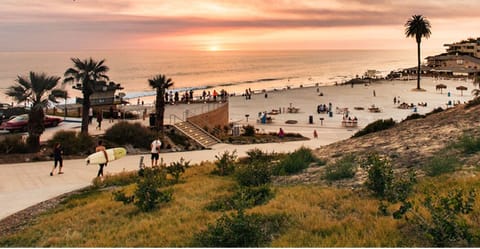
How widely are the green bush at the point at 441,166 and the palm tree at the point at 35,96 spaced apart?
53.1 feet

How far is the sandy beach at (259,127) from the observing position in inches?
516

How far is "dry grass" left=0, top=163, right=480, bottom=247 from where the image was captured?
20.1ft

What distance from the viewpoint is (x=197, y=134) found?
78.0 ft

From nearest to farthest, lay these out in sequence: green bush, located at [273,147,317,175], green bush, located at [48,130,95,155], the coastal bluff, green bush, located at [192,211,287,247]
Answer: green bush, located at [192,211,287,247], the coastal bluff, green bush, located at [273,147,317,175], green bush, located at [48,130,95,155]

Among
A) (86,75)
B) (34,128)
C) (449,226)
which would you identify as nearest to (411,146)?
(449,226)

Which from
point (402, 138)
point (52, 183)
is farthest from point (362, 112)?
point (52, 183)

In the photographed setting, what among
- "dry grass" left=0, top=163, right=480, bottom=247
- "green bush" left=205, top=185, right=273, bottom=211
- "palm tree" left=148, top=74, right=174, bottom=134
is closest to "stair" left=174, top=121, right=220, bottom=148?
"palm tree" left=148, top=74, right=174, bottom=134

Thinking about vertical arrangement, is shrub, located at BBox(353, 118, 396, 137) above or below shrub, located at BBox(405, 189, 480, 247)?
above

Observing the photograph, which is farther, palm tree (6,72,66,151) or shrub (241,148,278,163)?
palm tree (6,72,66,151)

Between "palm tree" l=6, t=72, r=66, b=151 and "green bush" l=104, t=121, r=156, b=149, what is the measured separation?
307 cm

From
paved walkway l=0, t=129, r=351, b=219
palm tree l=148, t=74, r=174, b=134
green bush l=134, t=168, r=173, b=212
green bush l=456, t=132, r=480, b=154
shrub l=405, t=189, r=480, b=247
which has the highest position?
palm tree l=148, t=74, r=174, b=134

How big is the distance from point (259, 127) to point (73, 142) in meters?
18.0

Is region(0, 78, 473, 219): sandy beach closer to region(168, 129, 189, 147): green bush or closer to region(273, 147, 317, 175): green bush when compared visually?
region(168, 129, 189, 147): green bush

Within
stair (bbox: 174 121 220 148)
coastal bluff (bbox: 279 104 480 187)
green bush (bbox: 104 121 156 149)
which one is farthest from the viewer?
stair (bbox: 174 121 220 148)
